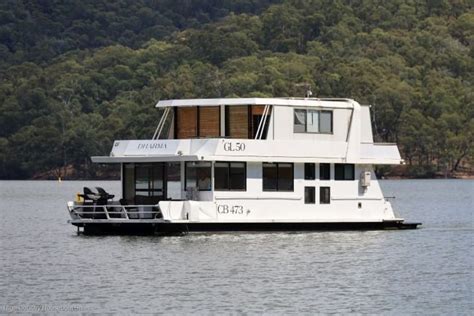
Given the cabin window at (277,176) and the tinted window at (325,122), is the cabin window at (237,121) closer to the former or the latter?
the cabin window at (277,176)

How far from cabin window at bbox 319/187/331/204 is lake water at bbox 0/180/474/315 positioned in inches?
49.5

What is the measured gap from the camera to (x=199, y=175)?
50969 millimetres

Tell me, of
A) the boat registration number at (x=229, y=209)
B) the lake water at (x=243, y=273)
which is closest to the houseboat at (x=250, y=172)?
the boat registration number at (x=229, y=209)

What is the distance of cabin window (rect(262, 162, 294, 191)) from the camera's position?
51438mm

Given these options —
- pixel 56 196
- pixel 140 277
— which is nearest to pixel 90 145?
pixel 56 196

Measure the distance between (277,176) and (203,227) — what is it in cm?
359

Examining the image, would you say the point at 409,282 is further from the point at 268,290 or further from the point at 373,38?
the point at 373,38

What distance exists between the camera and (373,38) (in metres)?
199

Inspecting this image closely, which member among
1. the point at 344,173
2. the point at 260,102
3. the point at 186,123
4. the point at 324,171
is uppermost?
the point at 260,102

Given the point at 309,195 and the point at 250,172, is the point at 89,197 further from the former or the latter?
the point at 309,195

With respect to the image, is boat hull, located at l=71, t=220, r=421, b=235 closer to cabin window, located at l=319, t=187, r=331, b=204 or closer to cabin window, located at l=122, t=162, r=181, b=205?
cabin window, located at l=319, t=187, r=331, b=204

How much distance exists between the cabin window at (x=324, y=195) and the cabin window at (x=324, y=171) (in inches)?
15.9

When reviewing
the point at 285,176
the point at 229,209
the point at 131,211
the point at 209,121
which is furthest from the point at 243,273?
the point at 209,121

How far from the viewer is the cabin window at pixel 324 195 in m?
52.4
